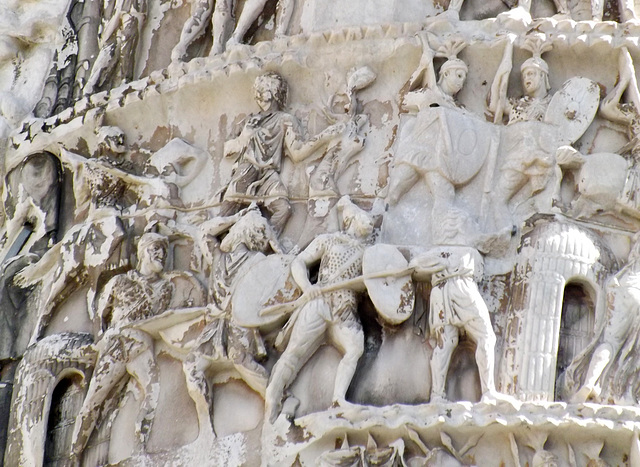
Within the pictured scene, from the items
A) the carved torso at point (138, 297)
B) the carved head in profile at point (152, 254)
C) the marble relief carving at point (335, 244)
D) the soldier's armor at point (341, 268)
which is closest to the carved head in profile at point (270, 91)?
the marble relief carving at point (335, 244)

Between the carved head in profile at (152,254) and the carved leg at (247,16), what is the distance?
A: 1628 mm

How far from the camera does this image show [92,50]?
12.4 metres

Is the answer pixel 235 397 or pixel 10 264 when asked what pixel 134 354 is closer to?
pixel 235 397

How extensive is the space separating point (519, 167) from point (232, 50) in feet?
7.37

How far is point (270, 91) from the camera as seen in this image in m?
11.0

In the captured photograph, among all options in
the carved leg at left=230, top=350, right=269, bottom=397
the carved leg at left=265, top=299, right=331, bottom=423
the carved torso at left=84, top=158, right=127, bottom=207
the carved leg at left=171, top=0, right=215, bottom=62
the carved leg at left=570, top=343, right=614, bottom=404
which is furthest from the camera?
the carved leg at left=171, top=0, right=215, bottom=62

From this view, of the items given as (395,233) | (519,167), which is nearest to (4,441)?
(395,233)

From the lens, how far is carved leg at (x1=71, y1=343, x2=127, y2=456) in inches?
411

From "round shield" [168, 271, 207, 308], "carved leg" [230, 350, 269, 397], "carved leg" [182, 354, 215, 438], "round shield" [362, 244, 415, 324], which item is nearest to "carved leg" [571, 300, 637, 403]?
"round shield" [362, 244, 415, 324]

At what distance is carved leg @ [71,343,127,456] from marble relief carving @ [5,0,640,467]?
2 centimetres

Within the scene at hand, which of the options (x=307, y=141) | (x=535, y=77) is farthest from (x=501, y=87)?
(x=307, y=141)

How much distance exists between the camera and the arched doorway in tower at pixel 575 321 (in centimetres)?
981

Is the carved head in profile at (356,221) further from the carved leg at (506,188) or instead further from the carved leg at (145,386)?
the carved leg at (145,386)

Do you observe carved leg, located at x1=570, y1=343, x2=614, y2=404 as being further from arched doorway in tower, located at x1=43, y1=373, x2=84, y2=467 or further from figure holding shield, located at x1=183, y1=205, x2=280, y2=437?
arched doorway in tower, located at x1=43, y1=373, x2=84, y2=467
